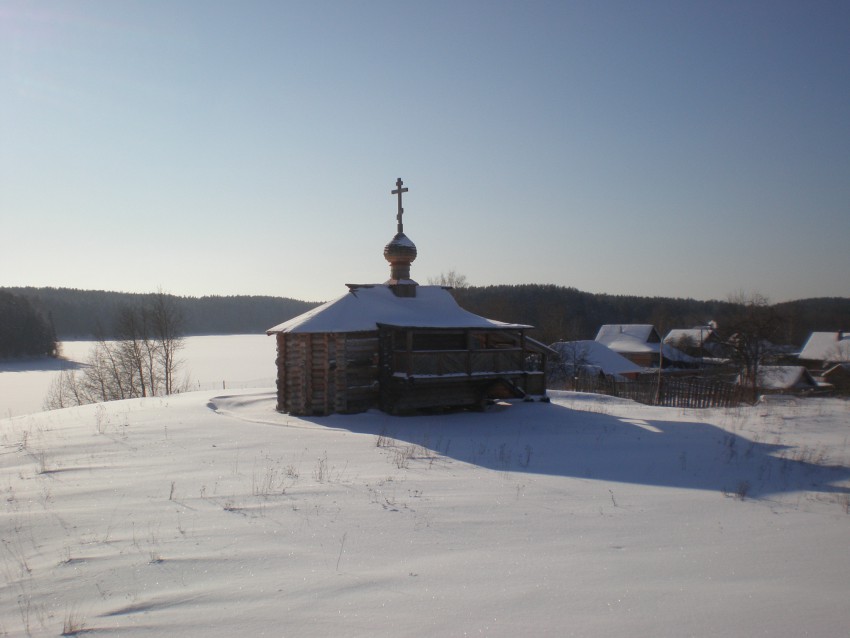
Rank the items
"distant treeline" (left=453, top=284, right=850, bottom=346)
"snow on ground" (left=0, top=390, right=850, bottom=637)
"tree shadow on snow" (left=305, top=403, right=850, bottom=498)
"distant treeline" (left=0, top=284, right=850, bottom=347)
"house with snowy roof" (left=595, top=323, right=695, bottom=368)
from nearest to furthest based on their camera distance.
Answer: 1. "snow on ground" (left=0, top=390, right=850, bottom=637)
2. "tree shadow on snow" (left=305, top=403, right=850, bottom=498)
3. "house with snowy roof" (left=595, top=323, right=695, bottom=368)
4. "distant treeline" (left=453, top=284, right=850, bottom=346)
5. "distant treeline" (left=0, top=284, right=850, bottom=347)

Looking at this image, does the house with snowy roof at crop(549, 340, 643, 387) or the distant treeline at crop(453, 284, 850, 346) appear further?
the distant treeline at crop(453, 284, 850, 346)

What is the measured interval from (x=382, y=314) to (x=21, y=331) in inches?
2955

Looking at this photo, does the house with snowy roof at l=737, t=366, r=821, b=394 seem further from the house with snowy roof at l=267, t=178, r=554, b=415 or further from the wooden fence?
the house with snowy roof at l=267, t=178, r=554, b=415

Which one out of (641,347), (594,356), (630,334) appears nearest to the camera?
(594,356)

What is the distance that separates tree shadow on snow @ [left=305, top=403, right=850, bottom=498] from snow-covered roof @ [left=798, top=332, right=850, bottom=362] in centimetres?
5376

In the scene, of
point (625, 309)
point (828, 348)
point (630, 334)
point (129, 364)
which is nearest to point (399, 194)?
point (129, 364)

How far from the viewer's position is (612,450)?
12125 millimetres

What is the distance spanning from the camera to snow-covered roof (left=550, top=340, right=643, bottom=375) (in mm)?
45250

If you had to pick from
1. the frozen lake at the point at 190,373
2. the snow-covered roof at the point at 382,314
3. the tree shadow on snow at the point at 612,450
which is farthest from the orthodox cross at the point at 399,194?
the frozen lake at the point at 190,373

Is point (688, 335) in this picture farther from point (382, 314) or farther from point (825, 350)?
point (382, 314)

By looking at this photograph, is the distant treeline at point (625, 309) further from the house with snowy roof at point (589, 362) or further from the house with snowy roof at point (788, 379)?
the house with snowy roof at point (788, 379)

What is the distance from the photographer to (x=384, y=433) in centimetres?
1520

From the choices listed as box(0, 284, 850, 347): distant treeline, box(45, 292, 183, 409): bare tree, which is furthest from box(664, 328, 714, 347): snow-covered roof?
box(45, 292, 183, 409): bare tree

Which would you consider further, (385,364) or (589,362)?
(589,362)
